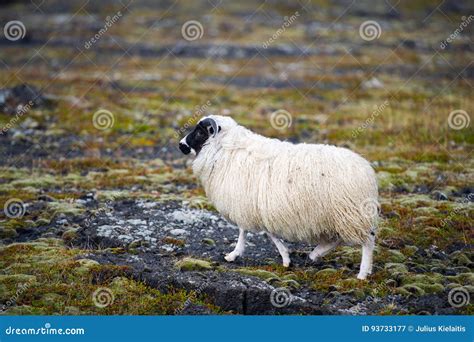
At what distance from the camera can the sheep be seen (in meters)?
10.4

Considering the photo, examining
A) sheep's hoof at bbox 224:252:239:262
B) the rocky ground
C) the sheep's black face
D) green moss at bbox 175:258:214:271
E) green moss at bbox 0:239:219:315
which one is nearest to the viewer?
green moss at bbox 0:239:219:315

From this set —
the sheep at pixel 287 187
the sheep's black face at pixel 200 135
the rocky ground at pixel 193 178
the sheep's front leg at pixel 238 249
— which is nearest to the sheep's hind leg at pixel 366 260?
the sheep at pixel 287 187

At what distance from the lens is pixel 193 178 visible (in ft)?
57.4

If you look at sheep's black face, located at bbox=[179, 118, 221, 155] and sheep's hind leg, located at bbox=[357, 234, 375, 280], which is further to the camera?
A: sheep's black face, located at bbox=[179, 118, 221, 155]

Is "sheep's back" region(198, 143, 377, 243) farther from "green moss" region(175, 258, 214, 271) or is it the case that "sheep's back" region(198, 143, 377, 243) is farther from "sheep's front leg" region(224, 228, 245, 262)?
"green moss" region(175, 258, 214, 271)

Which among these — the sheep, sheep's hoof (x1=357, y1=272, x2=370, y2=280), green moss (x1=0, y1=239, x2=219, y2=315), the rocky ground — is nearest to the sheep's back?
the sheep

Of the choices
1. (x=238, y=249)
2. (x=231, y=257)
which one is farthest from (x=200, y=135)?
(x=231, y=257)

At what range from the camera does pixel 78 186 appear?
1661 centimetres

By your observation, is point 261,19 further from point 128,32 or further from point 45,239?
point 45,239

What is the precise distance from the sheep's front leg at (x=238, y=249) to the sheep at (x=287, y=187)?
2 cm

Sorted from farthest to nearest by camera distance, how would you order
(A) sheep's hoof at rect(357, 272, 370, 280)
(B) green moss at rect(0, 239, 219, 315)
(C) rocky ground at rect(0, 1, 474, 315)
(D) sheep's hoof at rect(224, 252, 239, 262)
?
(D) sheep's hoof at rect(224, 252, 239, 262) → (A) sheep's hoof at rect(357, 272, 370, 280) → (C) rocky ground at rect(0, 1, 474, 315) → (B) green moss at rect(0, 239, 219, 315)

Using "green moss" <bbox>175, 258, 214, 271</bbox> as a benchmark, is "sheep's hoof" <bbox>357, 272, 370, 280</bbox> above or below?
below

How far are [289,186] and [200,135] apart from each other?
2177mm

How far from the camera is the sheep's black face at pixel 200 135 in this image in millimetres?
11688
